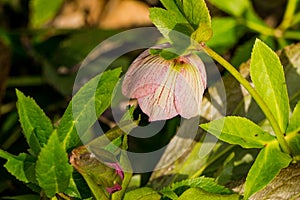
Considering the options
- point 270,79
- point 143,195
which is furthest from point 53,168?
point 270,79

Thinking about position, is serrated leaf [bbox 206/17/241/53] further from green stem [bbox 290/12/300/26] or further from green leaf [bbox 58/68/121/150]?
green leaf [bbox 58/68/121/150]

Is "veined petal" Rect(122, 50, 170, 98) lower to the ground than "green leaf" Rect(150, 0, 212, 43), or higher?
lower

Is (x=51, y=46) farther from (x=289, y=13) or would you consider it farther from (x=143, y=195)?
(x=143, y=195)

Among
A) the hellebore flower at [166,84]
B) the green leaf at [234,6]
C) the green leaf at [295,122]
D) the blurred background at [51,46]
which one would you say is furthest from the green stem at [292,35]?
the hellebore flower at [166,84]

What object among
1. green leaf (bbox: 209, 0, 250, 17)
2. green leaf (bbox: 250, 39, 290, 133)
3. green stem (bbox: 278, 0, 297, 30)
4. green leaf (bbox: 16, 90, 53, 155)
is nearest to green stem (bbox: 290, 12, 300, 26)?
green stem (bbox: 278, 0, 297, 30)

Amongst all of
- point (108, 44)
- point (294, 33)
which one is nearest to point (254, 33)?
point (294, 33)

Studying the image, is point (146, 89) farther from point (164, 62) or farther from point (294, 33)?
point (294, 33)
